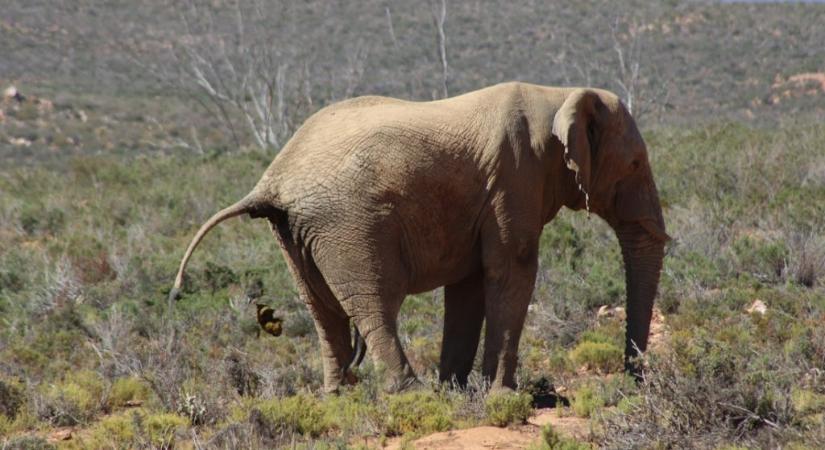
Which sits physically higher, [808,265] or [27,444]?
[27,444]

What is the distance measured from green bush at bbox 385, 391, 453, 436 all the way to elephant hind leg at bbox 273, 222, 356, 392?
1.06 meters

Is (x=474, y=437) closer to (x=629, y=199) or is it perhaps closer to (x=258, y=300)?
(x=629, y=199)

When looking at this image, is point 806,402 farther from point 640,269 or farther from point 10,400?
point 10,400

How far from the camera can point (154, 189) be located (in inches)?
738

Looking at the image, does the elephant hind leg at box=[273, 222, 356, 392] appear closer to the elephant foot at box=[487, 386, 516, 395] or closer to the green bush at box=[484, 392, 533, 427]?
the elephant foot at box=[487, 386, 516, 395]

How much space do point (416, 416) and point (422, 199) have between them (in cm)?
136

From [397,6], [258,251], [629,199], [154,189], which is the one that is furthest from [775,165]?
[397,6]

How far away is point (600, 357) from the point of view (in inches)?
335

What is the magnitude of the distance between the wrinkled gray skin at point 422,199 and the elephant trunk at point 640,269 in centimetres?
73

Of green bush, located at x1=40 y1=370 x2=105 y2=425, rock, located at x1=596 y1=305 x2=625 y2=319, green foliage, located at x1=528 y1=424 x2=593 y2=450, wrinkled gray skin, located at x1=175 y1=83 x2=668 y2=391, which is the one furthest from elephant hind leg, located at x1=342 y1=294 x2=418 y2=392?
rock, located at x1=596 y1=305 x2=625 y2=319

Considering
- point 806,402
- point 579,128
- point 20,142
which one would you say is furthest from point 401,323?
point 20,142

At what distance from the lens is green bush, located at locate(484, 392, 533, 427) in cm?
629

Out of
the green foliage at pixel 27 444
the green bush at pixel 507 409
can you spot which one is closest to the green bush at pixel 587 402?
the green bush at pixel 507 409

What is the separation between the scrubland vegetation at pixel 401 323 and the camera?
19.0 feet
